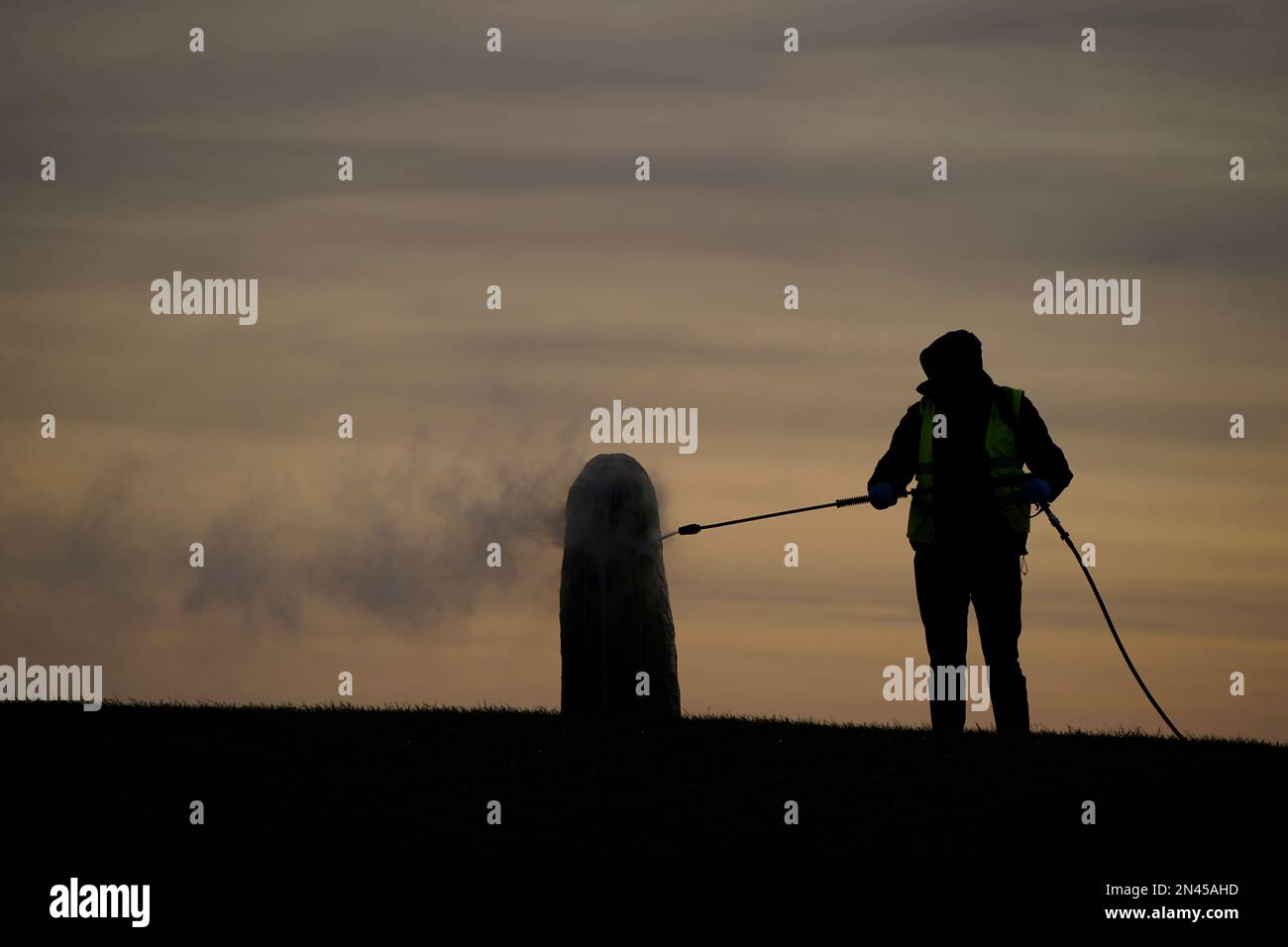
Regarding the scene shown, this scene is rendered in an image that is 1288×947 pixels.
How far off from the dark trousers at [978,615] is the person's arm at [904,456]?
77 centimetres

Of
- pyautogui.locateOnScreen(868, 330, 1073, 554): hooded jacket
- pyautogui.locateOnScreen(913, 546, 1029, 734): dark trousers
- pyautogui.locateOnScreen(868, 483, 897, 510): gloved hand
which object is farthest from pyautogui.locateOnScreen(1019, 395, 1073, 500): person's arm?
pyautogui.locateOnScreen(868, 483, 897, 510): gloved hand

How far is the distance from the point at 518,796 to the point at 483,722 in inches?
127

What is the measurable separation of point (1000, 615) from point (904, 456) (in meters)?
1.76

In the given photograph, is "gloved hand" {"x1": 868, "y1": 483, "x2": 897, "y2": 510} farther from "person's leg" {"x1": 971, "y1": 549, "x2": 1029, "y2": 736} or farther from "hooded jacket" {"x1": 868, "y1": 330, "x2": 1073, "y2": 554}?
"person's leg" {"x1": 971, "y1": 549, "x2": 1029, "y2": 736}

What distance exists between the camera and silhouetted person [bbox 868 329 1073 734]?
53.6 feet

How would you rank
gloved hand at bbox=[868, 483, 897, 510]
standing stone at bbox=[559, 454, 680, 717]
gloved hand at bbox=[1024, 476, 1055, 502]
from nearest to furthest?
gloved hand at bbox=[1024, 476, 1055, 502]
gloved hand at bbox=[868, 483, 897, 510]
standing stone at bbox=[559, 454, 680, 717]

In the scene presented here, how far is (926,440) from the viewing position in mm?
16656

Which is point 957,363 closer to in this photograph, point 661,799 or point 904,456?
point 904,456

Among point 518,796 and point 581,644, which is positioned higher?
point 581,644

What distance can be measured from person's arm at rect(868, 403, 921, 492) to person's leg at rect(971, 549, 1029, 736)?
3.56 feet
